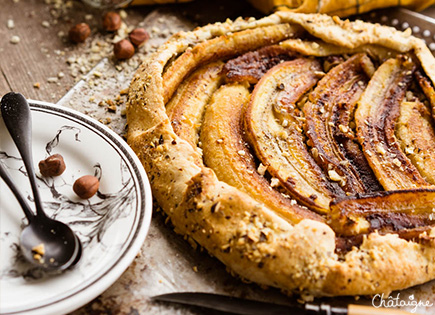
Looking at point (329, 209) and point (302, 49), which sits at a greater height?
point (302, 49)

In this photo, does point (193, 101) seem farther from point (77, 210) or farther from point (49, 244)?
point (49, 244)

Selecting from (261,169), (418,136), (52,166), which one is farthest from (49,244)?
(418,136)

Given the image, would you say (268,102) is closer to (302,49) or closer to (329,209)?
(302,49)

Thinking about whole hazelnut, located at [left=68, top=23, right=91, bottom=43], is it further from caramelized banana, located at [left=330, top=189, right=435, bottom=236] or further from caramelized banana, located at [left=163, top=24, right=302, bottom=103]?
caramelized banana, located at [left=330, top=189, right=435, bottom=236]

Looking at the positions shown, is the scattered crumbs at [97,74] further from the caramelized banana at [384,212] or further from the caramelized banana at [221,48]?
the caramelized banana at [384,212]

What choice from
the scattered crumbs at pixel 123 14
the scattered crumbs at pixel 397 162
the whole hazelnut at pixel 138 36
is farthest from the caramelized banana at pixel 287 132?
the scattered crumbs at pixel 123 14

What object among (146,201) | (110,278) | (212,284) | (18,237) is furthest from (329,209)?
(18,237)
